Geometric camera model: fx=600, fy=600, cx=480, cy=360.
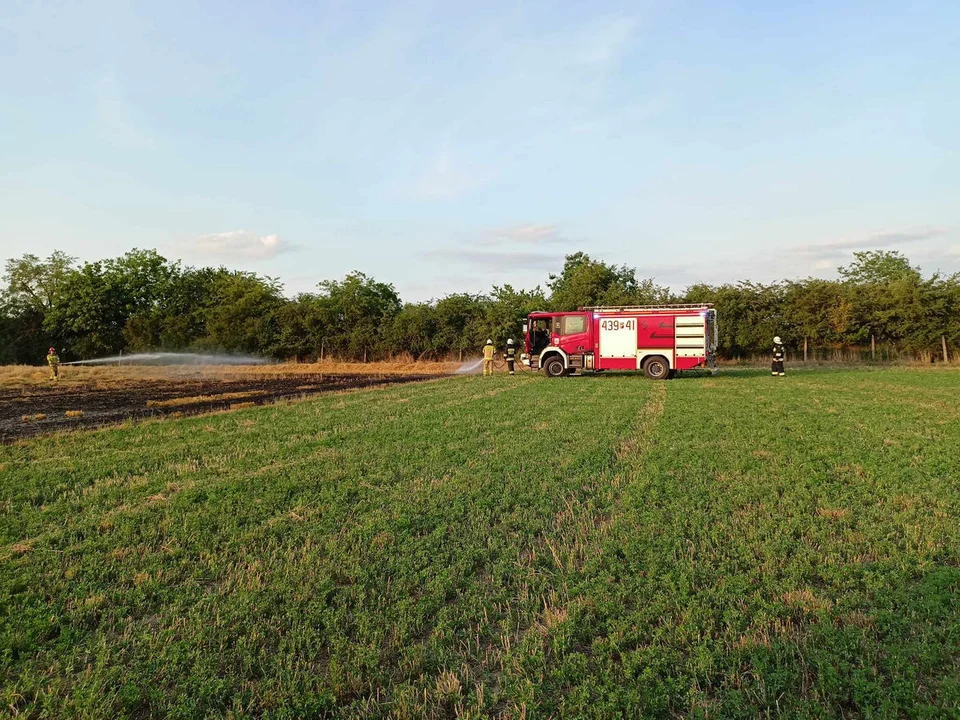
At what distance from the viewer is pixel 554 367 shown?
24609 millimetres

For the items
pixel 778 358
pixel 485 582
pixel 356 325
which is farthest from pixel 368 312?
pixel 485 582

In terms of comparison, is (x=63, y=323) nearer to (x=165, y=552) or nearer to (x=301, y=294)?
(x=301, y=294)

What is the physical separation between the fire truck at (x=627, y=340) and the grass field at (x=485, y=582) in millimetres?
14131

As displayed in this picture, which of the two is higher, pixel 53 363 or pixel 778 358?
pixel 53 363

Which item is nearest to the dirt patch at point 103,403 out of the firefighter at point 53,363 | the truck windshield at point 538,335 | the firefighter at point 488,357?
the firefighter at point 53,363

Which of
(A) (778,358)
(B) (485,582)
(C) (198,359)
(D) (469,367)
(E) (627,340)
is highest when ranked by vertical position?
(E) (627,340)

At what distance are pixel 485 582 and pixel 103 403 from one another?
56.7 ft

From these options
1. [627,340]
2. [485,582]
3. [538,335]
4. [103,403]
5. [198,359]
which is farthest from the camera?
[198,359]

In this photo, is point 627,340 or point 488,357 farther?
point 488,357

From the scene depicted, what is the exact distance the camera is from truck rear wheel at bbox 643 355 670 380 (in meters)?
23.1

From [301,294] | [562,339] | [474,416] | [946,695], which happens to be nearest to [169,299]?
[301,294]

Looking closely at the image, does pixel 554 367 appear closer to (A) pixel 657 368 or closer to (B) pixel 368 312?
(A) pixel 657 368

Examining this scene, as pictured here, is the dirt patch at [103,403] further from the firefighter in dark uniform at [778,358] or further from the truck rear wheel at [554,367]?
the firefighter in dark uniform at [778,358]

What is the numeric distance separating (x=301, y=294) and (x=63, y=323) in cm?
2044
